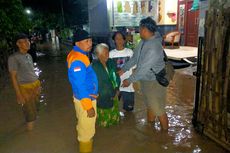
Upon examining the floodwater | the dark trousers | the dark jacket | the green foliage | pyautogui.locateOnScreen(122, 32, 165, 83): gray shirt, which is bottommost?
the floodwater

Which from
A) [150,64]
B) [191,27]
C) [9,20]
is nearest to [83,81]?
[150,64]

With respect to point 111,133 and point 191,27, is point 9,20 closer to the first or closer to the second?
point 111,133

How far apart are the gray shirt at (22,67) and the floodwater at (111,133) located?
1.12 meters

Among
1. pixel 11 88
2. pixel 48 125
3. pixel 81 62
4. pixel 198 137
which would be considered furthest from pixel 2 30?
pixel 198 137

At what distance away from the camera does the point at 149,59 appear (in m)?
4.02

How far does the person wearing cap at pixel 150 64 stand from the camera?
403 cm

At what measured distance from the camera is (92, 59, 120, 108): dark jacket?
14.6 ft

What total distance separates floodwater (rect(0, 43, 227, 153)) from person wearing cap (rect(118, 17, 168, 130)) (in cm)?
49

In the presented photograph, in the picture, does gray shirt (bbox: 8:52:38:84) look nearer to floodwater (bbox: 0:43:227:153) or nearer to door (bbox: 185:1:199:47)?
floodwater (bbox: 0:43:227:153)

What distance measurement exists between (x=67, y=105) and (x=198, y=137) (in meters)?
3.48

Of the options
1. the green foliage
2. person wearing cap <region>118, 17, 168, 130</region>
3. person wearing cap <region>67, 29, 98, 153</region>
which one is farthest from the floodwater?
the green foliage

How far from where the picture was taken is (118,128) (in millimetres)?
4848

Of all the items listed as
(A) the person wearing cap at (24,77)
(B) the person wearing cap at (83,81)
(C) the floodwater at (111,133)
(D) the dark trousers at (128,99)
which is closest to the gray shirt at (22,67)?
(A) the person wearing cap at (24,77)

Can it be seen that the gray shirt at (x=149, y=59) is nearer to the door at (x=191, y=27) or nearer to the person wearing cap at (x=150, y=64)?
the person wearing cap at (x=150, y=64)
